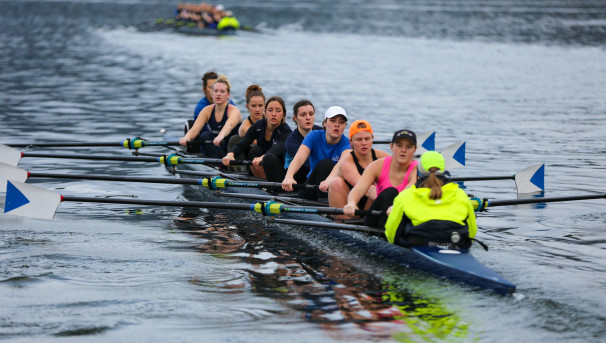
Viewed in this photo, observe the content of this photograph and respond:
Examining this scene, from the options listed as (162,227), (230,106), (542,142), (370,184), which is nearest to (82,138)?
(230,106)

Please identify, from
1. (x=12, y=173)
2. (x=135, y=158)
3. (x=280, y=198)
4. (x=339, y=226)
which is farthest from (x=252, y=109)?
(x=339, y=226)

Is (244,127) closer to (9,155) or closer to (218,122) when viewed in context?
(218,122)

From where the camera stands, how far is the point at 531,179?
1315 centimetres

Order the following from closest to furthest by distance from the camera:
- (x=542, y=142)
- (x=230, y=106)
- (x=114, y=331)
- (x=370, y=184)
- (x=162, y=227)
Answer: (x=114, y=331), (x=370, y=184), (x=162, y=227), (x=230, y=106), (x=542, y=142)

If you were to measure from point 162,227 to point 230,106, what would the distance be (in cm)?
394

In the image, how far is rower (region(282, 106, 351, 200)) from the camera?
1095 centimetres

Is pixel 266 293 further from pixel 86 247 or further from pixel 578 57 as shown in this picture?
pixel 578 57

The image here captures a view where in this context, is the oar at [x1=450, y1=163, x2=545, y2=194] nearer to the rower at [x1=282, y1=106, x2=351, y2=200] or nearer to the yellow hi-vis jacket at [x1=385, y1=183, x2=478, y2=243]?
the rower at [x1=282, y1=106, x2=351, y2=200]

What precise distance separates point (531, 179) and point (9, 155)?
9.09 metres

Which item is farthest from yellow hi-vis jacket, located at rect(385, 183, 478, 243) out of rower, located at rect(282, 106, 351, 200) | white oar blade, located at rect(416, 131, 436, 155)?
white oar blade, located at rect(416, 131, 436, 155)

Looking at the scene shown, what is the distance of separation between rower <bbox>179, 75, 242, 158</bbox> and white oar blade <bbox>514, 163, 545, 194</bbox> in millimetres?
4867

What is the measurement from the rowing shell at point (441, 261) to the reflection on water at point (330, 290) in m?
0.29

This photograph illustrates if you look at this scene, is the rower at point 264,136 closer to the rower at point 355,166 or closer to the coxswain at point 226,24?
the rower at point 355,166

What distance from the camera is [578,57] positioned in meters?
38.7
